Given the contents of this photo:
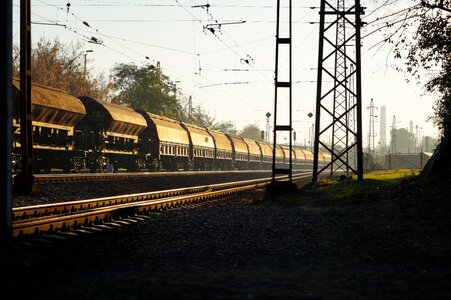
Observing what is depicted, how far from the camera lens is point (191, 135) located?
47875 mm

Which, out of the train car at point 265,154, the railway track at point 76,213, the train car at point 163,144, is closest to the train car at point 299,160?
the train car at point 265,154

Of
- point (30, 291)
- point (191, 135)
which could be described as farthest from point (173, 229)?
point (191, 135)

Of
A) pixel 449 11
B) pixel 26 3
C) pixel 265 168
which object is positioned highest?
pixel 26 3

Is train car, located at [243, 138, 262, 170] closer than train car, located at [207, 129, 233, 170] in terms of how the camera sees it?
No

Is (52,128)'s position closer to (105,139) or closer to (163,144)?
(105,139)

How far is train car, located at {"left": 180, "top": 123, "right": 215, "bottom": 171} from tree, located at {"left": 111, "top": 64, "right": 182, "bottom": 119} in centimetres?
3580

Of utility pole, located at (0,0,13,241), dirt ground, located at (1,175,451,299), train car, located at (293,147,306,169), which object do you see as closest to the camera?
dirt ground, located at (1,175,451,299)

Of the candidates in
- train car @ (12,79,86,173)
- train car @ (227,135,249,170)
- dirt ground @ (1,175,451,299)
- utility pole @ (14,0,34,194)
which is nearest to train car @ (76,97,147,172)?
train car @ (12,79,86,173)

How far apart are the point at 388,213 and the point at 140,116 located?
2880 centimetres

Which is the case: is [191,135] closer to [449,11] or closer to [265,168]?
[265,168]

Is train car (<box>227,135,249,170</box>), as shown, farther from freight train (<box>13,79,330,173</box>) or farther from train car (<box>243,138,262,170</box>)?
freight train (<box>13,79,330,173</box>)

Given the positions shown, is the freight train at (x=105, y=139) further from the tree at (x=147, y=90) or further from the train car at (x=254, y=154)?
the tree at (x=147, y=90)

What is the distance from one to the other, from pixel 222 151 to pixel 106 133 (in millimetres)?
24417

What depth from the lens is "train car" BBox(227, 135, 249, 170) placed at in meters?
60.7
